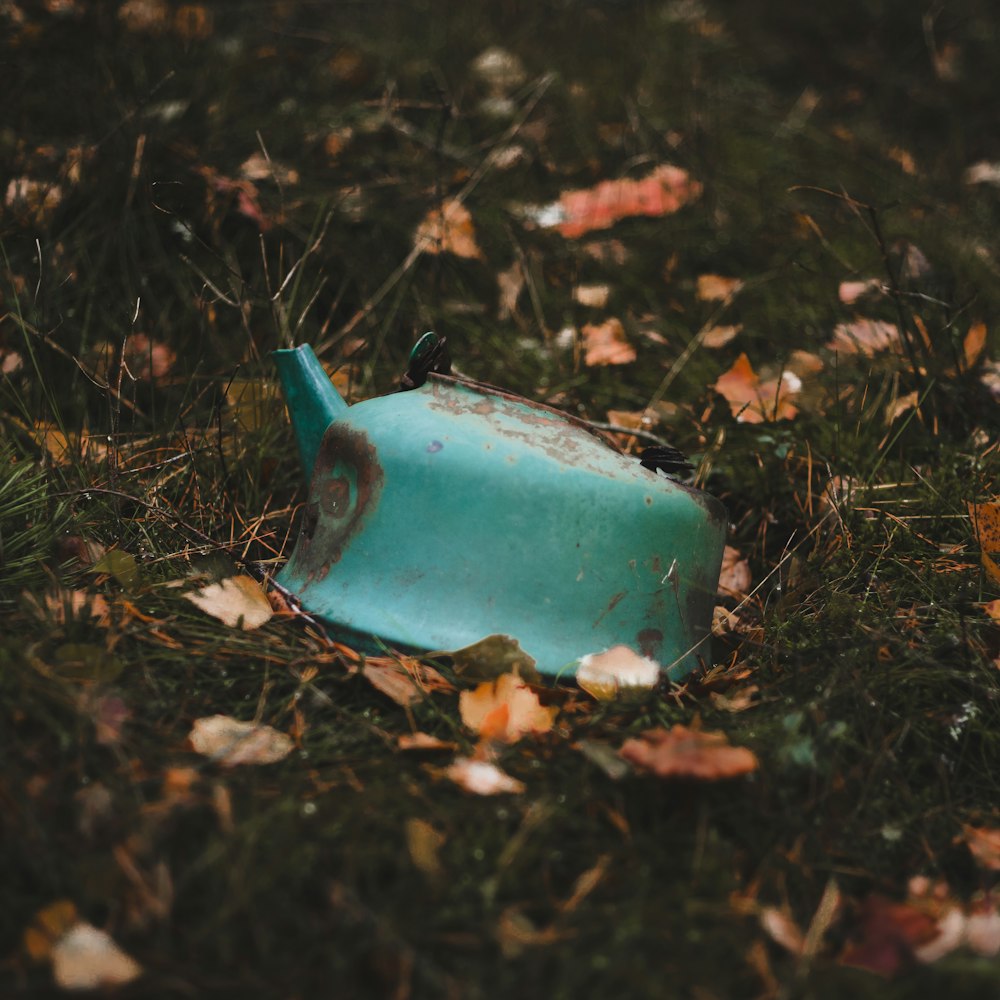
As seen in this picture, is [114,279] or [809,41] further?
[809,41]

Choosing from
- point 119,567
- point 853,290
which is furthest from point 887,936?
point 853,290

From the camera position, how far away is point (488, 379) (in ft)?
6.27

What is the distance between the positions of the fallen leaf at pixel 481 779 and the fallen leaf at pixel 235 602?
336 millimetres

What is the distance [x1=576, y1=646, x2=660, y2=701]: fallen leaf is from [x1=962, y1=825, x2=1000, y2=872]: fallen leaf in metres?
0.34

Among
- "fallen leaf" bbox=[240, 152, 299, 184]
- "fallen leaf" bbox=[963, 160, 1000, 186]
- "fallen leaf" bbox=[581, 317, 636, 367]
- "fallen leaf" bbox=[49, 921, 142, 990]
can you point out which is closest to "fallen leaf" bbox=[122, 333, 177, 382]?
"fallen leaf" bbox=[240, 152, 299, 184]

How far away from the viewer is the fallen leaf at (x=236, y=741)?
1.00 meters

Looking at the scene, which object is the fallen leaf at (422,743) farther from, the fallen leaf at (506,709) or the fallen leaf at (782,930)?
the fallen leaf at (782,930)

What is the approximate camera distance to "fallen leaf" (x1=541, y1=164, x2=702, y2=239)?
2.38 metres

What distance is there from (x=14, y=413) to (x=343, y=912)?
1200mm

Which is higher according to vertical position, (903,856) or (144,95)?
(144,95)

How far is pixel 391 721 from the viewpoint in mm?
1127

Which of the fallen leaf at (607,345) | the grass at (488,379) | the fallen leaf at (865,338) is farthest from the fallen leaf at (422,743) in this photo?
the fallen leaf at (865,338)

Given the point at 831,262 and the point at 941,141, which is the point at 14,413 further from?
the point at 941,141

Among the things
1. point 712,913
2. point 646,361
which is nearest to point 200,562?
point 712,913
